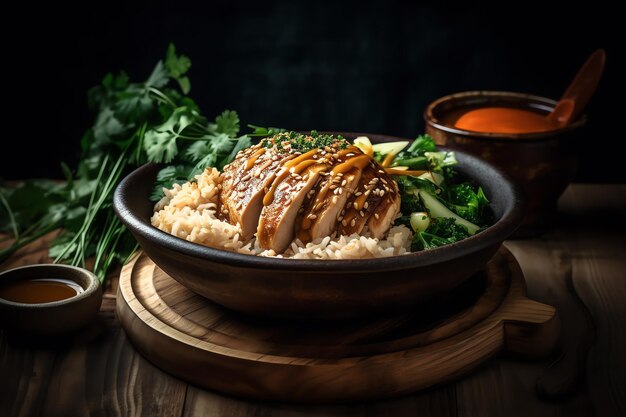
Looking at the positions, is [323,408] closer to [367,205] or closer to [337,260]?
[337,260]

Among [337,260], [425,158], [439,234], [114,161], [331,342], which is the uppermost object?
[337,260]

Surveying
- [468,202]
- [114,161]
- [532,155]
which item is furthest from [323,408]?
[114,161]

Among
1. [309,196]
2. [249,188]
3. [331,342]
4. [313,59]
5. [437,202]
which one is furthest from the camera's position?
[313,59]

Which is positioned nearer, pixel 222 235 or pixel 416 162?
pixel 222 235

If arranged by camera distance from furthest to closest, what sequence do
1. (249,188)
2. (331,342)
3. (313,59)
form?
(313,59)
(249,188)
(331,342)

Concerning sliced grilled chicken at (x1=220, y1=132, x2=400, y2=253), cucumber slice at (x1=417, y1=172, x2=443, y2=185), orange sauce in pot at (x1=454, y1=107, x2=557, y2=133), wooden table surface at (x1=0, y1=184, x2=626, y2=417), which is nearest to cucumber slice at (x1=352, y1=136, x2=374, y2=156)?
cucumber slice at (x1=417, y1=172, x2=443, y2=185)
